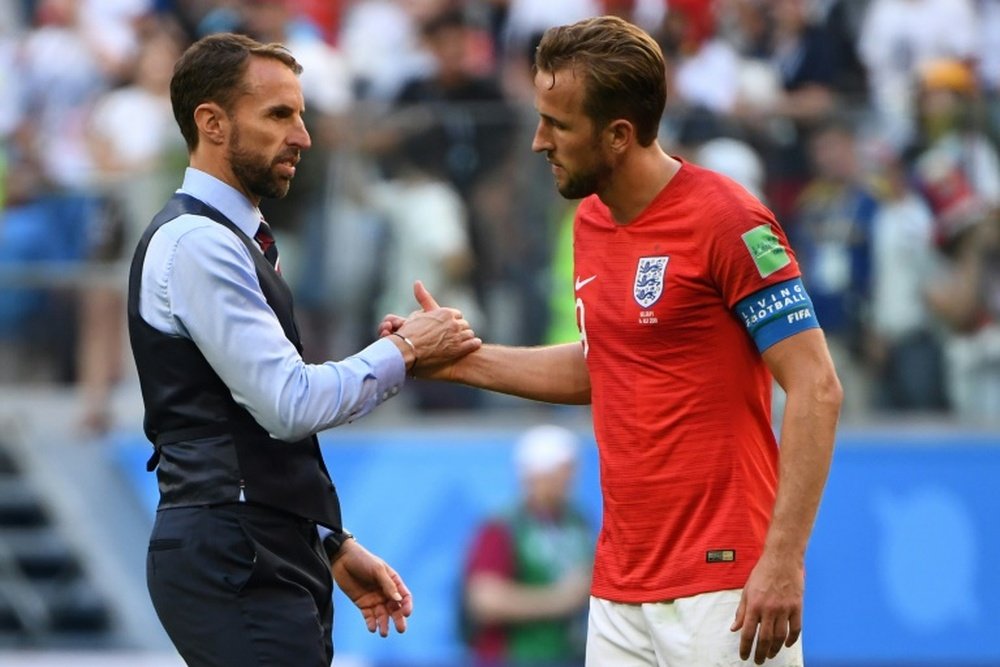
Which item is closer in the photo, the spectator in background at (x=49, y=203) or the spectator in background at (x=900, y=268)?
the spectator in background at (x=900, y=268)

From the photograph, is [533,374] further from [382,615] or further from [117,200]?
[117,200]

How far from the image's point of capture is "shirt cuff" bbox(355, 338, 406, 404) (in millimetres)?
4844

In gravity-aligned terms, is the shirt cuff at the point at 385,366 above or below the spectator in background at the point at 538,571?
above

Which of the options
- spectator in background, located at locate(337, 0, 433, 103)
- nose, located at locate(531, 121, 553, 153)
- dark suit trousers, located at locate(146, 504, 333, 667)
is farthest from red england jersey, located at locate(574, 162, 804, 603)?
spectator in background, located at locate(337, 0, 433, 103)

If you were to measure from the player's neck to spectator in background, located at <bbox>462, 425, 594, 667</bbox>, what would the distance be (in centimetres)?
473

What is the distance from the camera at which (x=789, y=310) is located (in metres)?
4.67

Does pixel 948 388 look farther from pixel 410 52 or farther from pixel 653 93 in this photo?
pixel 653 93

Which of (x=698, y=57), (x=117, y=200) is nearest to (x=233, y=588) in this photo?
(x=117, y=200)

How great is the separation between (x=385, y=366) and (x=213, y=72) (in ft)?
2.90

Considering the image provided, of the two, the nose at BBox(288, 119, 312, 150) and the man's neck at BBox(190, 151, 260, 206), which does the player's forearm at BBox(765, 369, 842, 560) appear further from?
the man's neck at BBox(190, 151, 260, 206)

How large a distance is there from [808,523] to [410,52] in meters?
7.02

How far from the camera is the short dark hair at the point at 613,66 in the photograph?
15.9 feet

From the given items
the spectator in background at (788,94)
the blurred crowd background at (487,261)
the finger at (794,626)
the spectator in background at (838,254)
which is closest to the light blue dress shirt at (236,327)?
the finger at (794,626)

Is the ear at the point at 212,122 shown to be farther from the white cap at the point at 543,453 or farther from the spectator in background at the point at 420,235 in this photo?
the white cap at the point at 543,453
